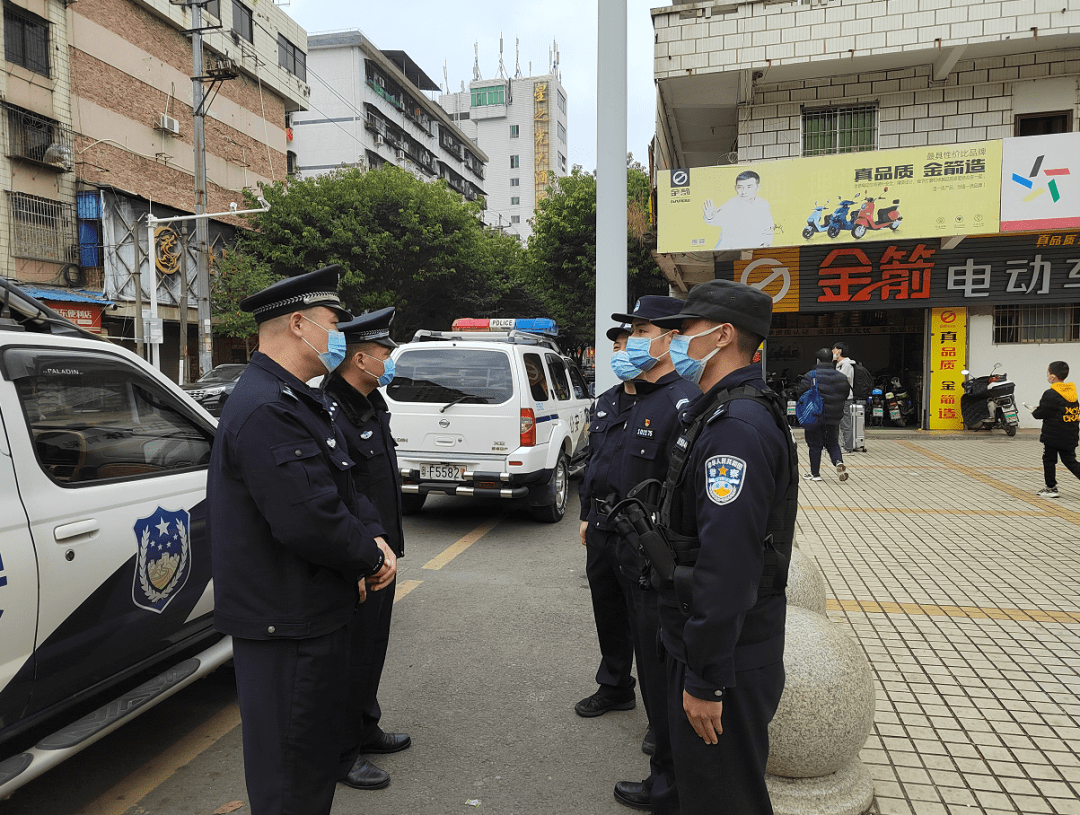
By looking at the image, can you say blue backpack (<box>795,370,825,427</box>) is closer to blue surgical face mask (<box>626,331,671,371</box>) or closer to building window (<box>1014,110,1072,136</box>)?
blue surgical face mask (<box>626,331,671,371</box>)

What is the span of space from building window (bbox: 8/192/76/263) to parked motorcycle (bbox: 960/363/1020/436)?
23.8 meters

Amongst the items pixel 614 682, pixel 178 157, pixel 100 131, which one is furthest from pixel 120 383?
pixel 178 157

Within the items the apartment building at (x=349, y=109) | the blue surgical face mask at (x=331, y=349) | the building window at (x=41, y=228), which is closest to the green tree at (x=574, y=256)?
the building window at (x=41, y=228)

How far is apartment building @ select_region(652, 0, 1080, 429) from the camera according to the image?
12.8 meters

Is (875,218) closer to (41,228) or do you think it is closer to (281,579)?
(281,579)

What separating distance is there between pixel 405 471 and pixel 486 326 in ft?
13.1

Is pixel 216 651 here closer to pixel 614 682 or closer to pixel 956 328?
pixel 614 682

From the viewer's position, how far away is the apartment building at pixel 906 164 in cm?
1284

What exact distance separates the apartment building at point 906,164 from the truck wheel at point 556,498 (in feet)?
24.4

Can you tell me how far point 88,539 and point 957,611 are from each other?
5057mm

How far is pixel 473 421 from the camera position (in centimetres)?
686

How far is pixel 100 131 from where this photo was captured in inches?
915

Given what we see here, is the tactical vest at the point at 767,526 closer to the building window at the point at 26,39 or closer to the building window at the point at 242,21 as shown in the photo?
the building window at the point at 26,39

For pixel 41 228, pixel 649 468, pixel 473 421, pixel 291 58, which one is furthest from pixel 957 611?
pixel 291 58
